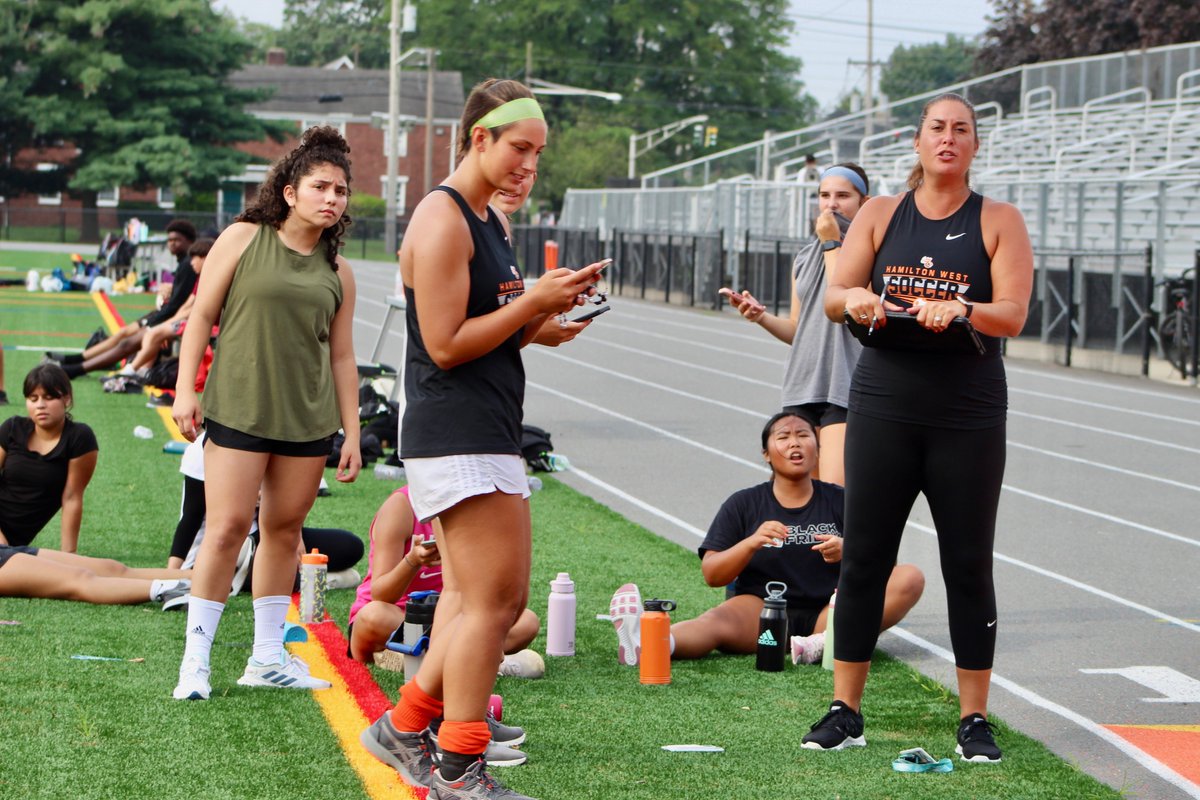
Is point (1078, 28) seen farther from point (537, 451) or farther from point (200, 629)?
point (200, 629)

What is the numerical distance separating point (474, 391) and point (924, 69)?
135 meters

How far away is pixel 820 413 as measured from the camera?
7.07m

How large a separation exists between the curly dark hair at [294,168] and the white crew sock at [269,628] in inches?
54.7

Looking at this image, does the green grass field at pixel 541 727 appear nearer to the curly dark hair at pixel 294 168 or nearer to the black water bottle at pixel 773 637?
the black water bottle at pixel 773 637

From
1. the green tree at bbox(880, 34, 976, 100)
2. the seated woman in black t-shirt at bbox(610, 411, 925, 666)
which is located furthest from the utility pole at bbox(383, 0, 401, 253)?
the green tree at bbox(880, 34, 976, 100)

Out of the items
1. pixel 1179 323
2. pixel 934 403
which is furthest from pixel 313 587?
pixel 1179 323

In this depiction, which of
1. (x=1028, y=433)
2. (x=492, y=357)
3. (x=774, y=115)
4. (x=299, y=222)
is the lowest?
(x=1028, y=433)

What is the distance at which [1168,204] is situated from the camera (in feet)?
83.7

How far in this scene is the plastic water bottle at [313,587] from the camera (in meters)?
7.03

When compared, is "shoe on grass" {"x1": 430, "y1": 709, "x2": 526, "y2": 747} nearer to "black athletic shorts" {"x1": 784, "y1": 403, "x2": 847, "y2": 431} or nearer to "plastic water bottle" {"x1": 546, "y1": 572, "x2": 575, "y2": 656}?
"plastic water bottle" {"x1": 546, "y1": 572, "x2": 575, "y2": 656}

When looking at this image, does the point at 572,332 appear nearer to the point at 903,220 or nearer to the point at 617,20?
the point at 903,220

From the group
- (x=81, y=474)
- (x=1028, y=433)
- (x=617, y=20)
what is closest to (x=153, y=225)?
(x=617, y=20)

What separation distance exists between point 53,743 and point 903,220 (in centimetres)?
317

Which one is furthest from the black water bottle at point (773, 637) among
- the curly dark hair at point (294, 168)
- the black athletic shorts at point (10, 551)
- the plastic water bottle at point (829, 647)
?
the black athletic shorts at point (10, 551)
